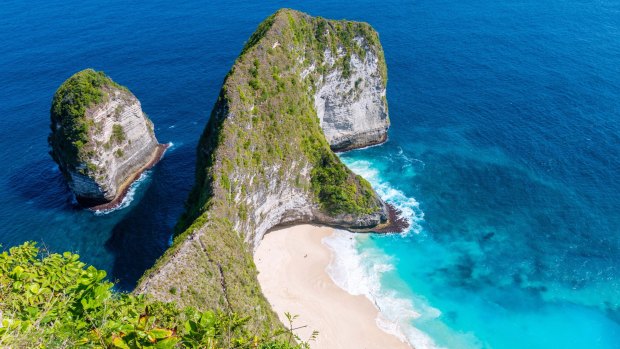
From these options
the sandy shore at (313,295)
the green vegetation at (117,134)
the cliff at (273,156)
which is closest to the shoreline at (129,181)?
the green vegetation at (117,134)

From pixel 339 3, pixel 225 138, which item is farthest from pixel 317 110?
pixel 339 3

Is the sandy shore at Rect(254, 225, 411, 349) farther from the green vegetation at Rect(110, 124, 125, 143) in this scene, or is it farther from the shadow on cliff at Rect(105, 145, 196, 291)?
the green vegetation at Rect(110, 124, 125, 143)

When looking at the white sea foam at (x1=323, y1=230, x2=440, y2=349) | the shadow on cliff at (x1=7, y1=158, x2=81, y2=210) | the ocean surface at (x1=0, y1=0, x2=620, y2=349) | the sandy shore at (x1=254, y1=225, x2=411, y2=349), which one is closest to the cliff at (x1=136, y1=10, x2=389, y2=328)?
the sandy shore at (x1=254, y1=225, x2=411, y2=349)

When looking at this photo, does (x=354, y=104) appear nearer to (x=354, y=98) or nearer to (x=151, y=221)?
(x=354, y=98)

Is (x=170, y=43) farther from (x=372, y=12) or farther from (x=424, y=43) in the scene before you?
(x=424, y=43)

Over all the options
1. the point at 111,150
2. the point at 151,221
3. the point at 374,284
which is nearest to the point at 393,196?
the point at 374,284

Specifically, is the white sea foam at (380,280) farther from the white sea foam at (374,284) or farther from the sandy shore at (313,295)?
the sandy shore at (313,295)
